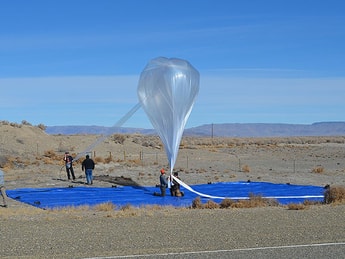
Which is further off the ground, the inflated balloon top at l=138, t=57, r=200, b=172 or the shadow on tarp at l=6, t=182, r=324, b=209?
the inflated balloon top at l=138, t=57, r=200, b=172

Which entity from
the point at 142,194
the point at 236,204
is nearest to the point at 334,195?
the point at 236,204

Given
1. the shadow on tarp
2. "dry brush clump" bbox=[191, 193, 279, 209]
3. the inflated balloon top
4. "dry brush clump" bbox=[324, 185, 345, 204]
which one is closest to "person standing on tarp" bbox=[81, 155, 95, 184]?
the shadow on tarp

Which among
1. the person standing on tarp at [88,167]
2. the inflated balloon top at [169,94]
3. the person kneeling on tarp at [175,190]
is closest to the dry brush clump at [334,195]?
the person kneeling on tarp at [175,190]

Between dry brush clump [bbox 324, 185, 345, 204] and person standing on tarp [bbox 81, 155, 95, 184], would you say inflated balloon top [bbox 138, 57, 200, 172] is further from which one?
dry brush clump [bbox 324, 185, 345, 204]

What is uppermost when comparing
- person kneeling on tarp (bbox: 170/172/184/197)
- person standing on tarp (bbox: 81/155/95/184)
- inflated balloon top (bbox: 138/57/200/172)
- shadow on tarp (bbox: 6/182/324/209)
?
inflated balloon top (bbox: 138/57/200/172)

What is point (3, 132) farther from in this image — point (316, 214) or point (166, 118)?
point (316, 214)

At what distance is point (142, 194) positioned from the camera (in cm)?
2709

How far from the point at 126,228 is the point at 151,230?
0.78m

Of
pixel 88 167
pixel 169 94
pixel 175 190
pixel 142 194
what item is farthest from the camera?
pixel 88 167

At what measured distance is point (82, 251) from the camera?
462 inches

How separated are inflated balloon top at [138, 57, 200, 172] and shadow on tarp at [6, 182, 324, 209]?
99.5 inches

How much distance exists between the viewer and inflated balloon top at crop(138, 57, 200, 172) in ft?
83.2

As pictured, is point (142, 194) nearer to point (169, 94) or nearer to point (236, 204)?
point (169, 94)

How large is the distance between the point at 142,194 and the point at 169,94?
458 cm
